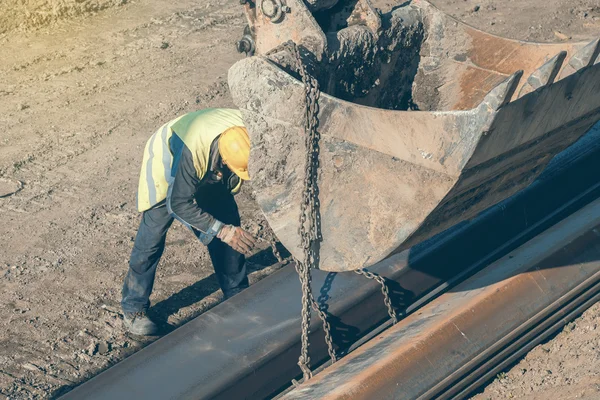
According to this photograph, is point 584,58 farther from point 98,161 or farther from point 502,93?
point 98,161

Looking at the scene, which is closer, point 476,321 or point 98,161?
point 476,321

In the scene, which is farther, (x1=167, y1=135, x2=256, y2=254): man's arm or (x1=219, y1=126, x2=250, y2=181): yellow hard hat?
(x1=167, y1=135, x2=256, y2=254): man's arm

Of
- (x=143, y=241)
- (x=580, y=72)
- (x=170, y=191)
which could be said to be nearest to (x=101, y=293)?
(x=143, y=241)

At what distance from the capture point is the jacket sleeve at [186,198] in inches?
183

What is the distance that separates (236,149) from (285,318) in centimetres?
97

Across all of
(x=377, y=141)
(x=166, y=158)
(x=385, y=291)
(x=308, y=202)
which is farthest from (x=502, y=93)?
(x=166, y=158)

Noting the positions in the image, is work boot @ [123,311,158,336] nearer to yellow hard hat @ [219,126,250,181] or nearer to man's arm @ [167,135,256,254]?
man's arm @ [167,135,256,254]

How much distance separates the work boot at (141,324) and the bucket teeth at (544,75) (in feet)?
8.66

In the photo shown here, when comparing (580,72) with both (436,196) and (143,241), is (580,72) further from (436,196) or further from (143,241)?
(143,241)

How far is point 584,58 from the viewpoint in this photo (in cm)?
407

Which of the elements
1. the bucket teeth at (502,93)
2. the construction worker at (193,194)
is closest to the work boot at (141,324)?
the construction worker at (193,194)

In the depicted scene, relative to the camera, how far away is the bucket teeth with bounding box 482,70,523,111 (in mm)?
3633

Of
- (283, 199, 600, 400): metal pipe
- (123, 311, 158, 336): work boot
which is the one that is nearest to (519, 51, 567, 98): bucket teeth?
(283, 199, 600, 400): metal pipe

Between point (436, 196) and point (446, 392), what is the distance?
3.81 ft
